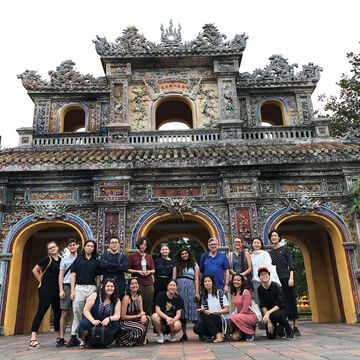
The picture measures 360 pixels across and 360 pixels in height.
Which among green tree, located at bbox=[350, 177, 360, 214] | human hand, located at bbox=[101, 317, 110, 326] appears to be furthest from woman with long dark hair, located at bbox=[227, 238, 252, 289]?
green tree, located at bbox=[350, 177, 360, 214]

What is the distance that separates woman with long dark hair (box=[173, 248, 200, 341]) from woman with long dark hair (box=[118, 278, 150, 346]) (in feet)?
2.58

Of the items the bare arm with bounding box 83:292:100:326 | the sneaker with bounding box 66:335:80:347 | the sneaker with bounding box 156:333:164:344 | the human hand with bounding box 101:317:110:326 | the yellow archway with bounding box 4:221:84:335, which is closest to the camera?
the human hand with bounding box 101:317:110:326

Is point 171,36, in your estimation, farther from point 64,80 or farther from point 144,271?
point 144,271

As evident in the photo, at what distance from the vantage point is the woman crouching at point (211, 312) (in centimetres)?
579

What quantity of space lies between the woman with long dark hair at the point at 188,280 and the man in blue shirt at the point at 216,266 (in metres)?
0.27

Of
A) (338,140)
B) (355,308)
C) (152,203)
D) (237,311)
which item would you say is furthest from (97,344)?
(338,140)

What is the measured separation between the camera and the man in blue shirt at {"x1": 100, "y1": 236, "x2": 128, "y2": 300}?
6.18 meters

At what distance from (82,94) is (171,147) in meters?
3.80

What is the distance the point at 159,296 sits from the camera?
611 centimetres

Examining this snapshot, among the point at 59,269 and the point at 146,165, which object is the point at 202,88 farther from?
the point at 59,269

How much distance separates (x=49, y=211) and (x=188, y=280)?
524cm

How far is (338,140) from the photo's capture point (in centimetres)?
1162

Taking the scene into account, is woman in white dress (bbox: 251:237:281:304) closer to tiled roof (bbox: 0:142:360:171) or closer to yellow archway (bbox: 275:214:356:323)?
yellow archway (bbox: 275:214:356:323)

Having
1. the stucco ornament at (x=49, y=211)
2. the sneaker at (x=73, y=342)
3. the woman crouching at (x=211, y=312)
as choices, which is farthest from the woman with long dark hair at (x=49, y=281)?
the stucco ornament at (x=49, y=211)
